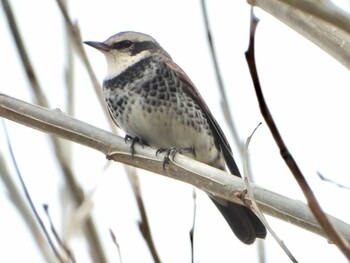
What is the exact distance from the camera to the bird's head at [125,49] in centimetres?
468

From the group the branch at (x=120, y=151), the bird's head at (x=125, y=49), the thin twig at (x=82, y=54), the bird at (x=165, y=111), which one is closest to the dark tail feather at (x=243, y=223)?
the bird at (x=165, y=111)

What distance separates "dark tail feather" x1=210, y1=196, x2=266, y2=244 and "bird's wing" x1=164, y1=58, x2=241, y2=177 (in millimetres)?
249

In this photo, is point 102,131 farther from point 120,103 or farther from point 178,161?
point 120,103

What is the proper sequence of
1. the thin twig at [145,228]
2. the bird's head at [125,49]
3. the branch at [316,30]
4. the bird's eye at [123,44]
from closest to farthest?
the thin twig at [145,228], the branch at [316,30], the bird's head at [125,49], the bird's eye at [123,44]

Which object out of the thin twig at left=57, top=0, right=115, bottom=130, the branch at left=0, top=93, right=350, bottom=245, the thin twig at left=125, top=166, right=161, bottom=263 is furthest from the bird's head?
the thin twig at left=125, top=166, right=161, bottom=263

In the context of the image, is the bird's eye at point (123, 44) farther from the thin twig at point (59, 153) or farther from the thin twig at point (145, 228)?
the thin twig at point (145, 228)

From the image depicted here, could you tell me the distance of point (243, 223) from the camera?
450cm

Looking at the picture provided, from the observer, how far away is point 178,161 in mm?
3131

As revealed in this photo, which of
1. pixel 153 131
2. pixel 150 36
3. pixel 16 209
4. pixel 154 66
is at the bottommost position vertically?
pixel 16 209

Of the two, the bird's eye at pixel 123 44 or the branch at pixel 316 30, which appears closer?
the branch at pixel 316 30

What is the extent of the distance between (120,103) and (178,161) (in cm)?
137

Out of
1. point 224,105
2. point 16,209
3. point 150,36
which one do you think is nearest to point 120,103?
point 150,36

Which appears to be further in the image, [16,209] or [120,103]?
[120,103]

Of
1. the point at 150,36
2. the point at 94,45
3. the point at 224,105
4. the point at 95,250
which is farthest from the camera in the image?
the point at 150,36
